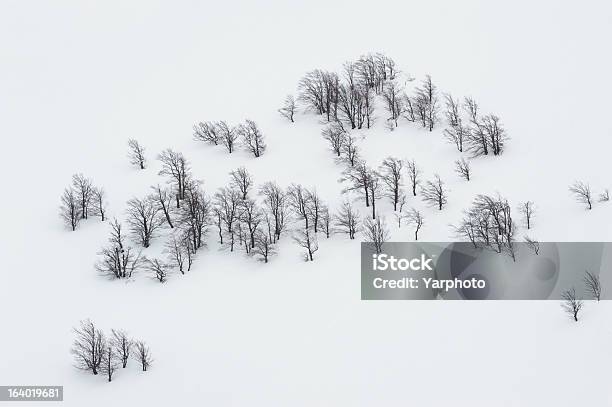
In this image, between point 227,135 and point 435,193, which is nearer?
point 435,193

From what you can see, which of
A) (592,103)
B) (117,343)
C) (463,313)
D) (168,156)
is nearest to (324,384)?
(463,313)

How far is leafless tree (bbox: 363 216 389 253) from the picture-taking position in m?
74.4

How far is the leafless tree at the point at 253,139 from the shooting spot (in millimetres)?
93438

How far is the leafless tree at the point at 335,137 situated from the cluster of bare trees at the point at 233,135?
28.2 feet

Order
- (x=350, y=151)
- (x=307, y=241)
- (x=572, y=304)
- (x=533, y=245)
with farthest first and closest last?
(x=350, y=151) < (x=307, y=241) < (x=533, y=245) < (x=572, y=304)

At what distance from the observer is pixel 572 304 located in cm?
6044

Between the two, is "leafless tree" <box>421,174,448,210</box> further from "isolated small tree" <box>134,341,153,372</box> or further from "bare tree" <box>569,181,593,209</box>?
"isolated small tree" <box>134,341,153,372</box>

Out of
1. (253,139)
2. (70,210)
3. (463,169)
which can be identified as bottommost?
(70,210)

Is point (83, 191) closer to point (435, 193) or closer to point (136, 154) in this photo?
point (136, 154)

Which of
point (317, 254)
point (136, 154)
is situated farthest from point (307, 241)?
point (136, 154)

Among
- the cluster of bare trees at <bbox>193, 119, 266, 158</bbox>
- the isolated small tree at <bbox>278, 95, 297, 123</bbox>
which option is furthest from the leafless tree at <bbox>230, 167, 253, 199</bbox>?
the isolated small tree at <bbox>278, 95, 297, 123</bbox>

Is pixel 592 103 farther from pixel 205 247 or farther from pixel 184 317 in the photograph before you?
pixel 184 317

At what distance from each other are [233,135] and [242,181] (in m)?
12.5

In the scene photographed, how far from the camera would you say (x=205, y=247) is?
80.1 meters
